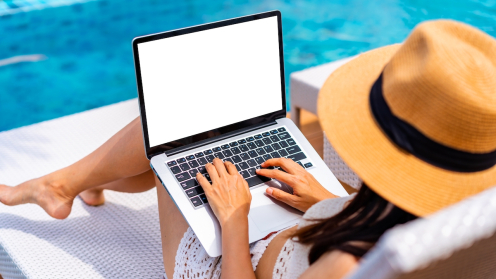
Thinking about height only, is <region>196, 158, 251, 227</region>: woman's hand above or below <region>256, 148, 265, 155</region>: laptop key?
above

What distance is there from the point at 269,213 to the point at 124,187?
59 cm

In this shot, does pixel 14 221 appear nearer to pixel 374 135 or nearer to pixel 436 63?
pixel 374 135

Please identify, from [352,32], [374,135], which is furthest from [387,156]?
[352,32]

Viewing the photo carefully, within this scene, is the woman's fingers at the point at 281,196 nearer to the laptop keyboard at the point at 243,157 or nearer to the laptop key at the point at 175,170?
the laptop keyboard at the point at 243,157

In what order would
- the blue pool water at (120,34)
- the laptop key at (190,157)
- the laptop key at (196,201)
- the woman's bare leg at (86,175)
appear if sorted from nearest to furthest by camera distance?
the laptop key at (196,201), the laptop key at (190,157), the woman's bare leg at (86,175), the blue pool water at (120,34)

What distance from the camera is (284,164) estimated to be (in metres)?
1.24

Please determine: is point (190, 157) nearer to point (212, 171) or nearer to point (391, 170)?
point (212, 171)

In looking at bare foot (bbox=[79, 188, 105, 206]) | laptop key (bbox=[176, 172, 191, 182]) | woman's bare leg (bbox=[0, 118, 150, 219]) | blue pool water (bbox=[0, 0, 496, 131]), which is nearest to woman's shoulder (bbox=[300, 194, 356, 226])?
laptop key (bbox=[176, 172, 191, 182])

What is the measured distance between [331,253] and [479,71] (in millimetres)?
360

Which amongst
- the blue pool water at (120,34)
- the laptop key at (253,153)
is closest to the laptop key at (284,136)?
the laptop key at (253,153)

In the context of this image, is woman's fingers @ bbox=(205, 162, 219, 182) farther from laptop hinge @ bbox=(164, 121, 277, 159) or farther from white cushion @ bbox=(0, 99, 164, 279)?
white cushion @ bbox=(0, 99, 164, 279)

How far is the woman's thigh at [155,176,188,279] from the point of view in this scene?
3.91 feet

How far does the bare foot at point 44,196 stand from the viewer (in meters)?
1.42

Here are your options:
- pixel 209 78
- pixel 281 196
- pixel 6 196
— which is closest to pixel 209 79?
pixel 209 78
